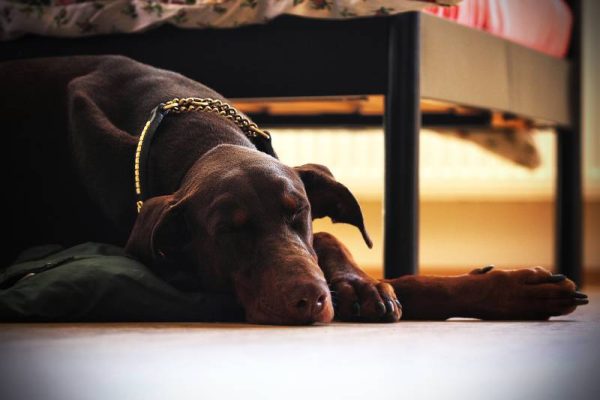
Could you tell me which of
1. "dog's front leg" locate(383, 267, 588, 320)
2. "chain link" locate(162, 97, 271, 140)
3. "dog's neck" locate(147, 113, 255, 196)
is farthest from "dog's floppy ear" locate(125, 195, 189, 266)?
"dog's front leg" locate(383, 267, 588, 320)

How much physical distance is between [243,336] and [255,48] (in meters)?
1.17

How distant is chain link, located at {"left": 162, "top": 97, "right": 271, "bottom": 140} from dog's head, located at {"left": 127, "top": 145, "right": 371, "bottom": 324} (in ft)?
0.57

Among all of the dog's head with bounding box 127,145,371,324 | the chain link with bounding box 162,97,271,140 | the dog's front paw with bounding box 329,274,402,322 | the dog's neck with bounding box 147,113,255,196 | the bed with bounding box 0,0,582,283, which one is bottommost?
the dog's front paw with bounding box 329,274,402,322

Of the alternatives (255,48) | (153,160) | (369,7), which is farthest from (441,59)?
(153,160)

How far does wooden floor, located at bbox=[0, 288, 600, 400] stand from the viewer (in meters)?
1.02

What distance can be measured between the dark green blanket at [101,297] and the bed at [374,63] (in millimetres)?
625

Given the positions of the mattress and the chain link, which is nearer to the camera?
the chain link

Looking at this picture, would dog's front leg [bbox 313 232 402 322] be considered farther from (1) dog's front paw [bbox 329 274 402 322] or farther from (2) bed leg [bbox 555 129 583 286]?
(2) bed leg [bbox 555 129 583 286]

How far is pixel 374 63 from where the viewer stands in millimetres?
2404

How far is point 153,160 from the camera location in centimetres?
201

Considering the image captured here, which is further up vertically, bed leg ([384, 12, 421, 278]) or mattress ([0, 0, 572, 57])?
mattress ([0, 0, 572, 57])

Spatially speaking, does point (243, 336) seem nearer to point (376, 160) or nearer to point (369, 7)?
point (369, 7)

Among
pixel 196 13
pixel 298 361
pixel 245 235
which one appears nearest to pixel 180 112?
pixel 245 235

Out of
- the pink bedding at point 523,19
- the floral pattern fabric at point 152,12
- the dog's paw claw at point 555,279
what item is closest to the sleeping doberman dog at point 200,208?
the dog's paw claw at point 555,279
